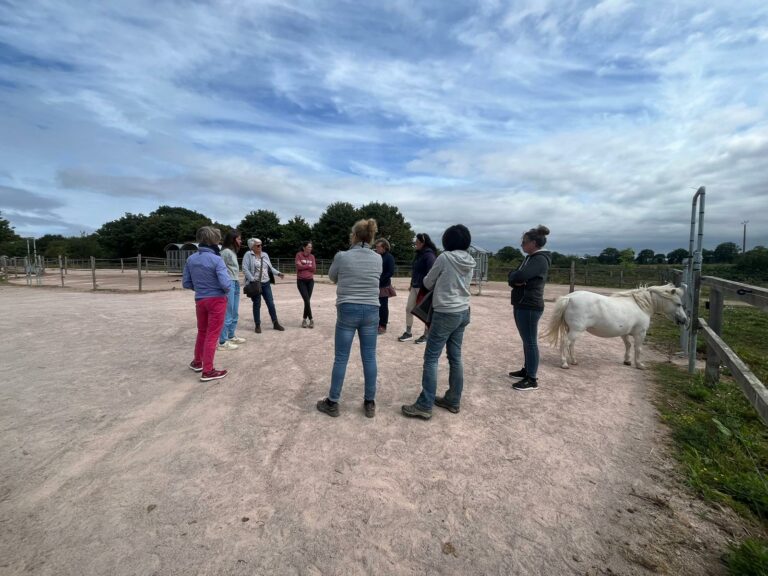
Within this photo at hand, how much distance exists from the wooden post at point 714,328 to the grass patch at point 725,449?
0.42 ft

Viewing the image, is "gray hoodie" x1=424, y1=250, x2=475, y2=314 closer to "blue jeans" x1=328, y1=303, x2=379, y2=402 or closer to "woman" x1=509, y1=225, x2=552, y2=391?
"blue jeans" x1=328, y1=303, x2=379, y2=402

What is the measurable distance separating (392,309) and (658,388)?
22.8 feet

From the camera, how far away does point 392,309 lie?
34.4 feet

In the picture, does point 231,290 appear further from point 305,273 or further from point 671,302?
point 671,302

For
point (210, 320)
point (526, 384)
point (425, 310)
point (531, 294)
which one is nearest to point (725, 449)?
point (526, 384)

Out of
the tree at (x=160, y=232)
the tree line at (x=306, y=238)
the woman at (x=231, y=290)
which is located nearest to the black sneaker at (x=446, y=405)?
the woman at (x=231, y=290)

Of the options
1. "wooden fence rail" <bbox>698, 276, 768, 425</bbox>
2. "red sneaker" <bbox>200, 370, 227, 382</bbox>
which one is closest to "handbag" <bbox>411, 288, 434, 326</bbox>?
"wooden fence rail" <bbox>698, 276, 768, 425</bbox>

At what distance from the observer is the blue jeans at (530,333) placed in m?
3.92

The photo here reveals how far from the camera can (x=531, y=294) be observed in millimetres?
3924

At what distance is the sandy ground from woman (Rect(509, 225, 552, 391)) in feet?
1.04

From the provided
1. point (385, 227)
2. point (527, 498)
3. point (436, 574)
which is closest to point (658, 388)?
point (527, 498)

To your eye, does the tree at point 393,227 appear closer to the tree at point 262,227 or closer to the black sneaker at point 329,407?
the tree at point 262,227

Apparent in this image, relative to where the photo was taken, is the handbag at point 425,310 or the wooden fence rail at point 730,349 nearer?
the wooden fence rail at point 730,349

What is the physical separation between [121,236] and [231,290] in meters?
63.5
